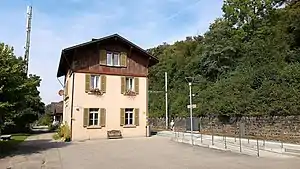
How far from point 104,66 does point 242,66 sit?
40.4 ft

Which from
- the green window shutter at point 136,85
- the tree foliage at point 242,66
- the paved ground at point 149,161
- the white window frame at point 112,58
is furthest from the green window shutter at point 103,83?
the paved ground at point 149,161

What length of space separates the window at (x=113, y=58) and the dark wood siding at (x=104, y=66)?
33 cm

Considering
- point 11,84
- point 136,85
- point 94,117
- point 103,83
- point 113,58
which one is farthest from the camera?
point 136,85

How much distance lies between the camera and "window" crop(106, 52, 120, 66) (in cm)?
2673

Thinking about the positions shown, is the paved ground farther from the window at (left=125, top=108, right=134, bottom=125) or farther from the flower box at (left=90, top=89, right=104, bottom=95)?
the window at (left=125, top=108, right=134, bottom=125)

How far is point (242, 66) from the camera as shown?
1188 inches

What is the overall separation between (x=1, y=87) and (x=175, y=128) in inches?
844

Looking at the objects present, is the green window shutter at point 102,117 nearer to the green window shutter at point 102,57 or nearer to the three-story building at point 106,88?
the three-story building at point 106,88

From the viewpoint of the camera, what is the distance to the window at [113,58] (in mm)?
26734

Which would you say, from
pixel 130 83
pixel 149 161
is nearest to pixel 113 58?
pixel 130 83

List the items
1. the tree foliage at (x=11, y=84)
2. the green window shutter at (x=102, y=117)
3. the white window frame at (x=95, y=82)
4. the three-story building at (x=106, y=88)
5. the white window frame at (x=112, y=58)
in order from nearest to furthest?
the tree foliage at (x=11, y=84), the three-story building at (x=106, y=88), the green window shutter at (x=102, y=117), the white window frame at (x=95, y=82), the white window frame at (x=112, y=58)

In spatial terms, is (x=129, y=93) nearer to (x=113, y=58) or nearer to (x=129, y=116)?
(x=129, y=116)

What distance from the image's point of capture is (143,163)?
12.9 m

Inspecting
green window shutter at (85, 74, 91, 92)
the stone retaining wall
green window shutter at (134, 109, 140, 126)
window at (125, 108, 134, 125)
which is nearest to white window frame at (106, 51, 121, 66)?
green window shutter at (85, 74, 91, 92)
